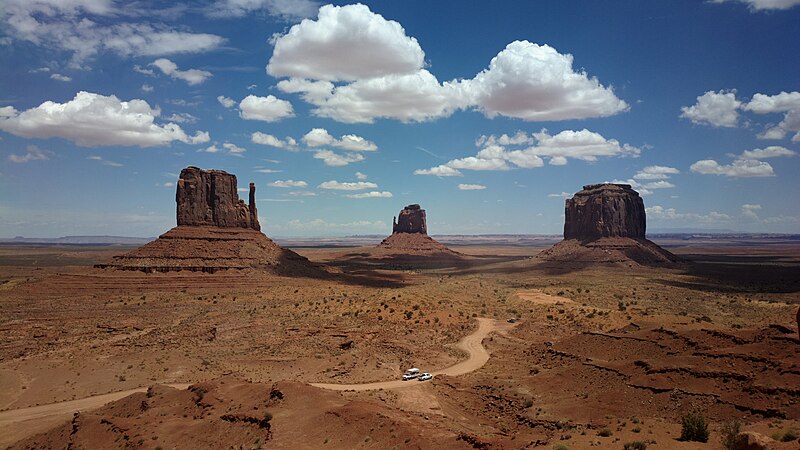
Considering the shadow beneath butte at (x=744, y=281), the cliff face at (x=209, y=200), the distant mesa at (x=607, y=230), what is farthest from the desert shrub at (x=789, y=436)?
the distant mesa at (x=607, y=230)

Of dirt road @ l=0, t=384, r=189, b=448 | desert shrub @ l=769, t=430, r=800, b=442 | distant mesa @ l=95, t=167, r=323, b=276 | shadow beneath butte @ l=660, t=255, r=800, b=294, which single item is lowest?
dirt road @ l=0, t=384, r=189, b=448

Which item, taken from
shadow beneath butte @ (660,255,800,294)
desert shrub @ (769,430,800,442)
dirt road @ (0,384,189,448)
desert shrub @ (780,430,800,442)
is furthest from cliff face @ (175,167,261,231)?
desert shrub @ (780,430,800,442)

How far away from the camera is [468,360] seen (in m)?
37.7

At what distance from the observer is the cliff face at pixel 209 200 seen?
90125 mm

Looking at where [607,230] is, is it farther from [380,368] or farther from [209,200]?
[380,368]

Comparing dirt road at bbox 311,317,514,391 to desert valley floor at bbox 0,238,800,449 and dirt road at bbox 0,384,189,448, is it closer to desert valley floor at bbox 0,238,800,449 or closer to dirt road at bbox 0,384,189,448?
desert valley floor at bbox 0,238,800,449

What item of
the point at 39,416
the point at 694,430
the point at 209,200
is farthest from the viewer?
the point at 209,200

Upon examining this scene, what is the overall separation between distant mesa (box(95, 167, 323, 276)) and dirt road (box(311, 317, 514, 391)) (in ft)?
168

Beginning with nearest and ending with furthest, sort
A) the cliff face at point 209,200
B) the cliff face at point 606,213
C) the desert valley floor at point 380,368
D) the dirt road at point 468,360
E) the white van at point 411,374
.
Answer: the desert valley floor at point 380,368
the dirt road at point 468,360
the white van at point 411,374
the cliff face at point 209,200
the cliff face at point 606,213

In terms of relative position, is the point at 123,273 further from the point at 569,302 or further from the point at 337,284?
the point at 569,302

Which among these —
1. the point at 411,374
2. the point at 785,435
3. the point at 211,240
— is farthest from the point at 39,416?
the point at 211,240

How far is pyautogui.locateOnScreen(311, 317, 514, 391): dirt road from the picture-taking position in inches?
1240

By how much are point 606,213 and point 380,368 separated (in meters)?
118

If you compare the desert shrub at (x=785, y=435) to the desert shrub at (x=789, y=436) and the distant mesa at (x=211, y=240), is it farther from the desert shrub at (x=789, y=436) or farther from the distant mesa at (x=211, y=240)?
the distant mesa at (x=211, y=240)
